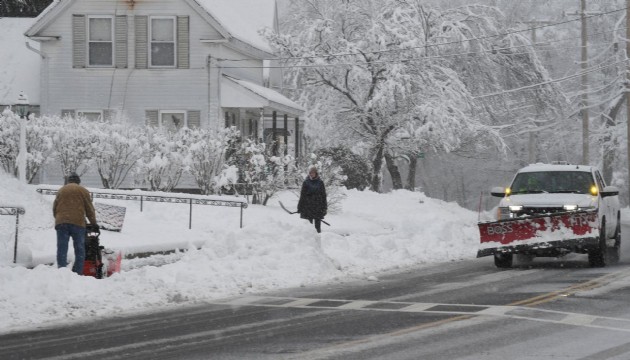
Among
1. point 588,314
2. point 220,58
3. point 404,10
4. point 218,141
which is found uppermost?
point 404,10

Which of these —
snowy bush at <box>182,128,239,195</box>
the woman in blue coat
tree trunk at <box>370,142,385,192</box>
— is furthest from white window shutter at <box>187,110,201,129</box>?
the woman in blue coat

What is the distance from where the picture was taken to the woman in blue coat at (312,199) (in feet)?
80.3

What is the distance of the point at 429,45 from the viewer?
148ft

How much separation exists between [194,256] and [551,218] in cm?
646

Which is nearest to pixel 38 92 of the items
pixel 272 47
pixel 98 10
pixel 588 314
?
pixel 98 10

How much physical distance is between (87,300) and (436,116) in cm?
2883

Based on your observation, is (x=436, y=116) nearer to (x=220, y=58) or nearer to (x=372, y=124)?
(x=372, y=124)

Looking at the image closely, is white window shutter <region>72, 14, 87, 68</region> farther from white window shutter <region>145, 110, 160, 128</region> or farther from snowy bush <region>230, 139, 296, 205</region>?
snowy bush <region>230, 139, 296, 205</region>

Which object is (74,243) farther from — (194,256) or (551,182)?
(551,182)

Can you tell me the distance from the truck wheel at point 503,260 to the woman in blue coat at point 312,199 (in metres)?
4.71

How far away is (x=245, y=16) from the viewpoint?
150 feet

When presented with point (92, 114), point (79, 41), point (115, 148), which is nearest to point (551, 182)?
point (115, 148)

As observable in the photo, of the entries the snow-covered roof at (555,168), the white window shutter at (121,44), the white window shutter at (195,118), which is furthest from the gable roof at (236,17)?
the snow-covered roof at (555,168)

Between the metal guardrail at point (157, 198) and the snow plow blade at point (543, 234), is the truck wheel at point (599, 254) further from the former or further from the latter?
the metal guardrail at point (157, 198)
